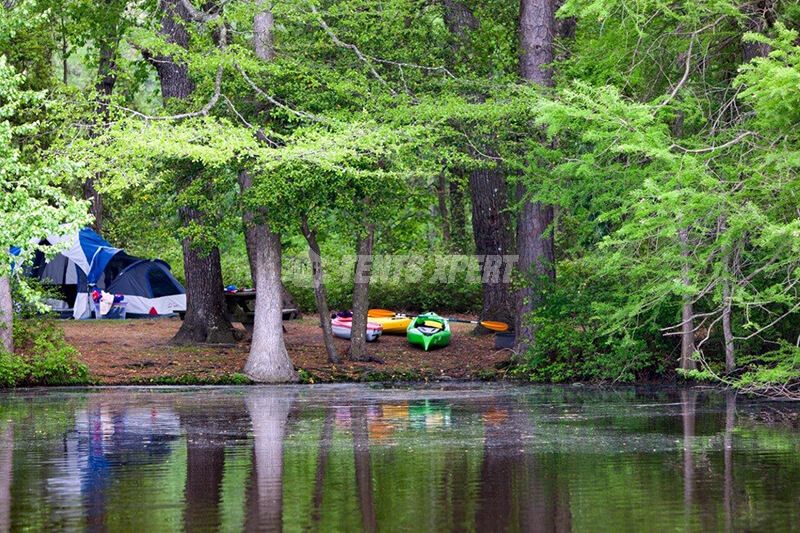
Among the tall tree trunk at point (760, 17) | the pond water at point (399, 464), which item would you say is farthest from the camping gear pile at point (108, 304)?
the tall tree trunk at point (760, 17)

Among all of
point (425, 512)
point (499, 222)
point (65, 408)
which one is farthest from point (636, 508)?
point (499, 222)

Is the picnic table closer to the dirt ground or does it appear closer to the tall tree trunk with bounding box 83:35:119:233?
the dirt ground

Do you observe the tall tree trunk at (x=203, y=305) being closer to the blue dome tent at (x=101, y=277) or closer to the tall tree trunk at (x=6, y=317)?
the tall tree trunk at (x=6, y=317)

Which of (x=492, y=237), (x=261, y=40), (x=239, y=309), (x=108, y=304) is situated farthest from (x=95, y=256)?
(x=261, y=40)

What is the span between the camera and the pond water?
10.0m

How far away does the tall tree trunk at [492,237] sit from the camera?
107ft

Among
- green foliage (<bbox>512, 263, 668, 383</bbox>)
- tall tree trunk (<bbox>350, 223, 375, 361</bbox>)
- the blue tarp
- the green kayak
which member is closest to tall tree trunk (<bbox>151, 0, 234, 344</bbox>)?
tall tree trunk (<bbox>350, 223, 375, 361</bbox>)

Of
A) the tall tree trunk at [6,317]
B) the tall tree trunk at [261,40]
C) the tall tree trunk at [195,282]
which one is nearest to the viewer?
the tall tree trunk at [6,317]

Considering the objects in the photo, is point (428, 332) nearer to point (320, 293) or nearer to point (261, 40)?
point (320, 293)

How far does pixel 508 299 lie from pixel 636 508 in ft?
78.0

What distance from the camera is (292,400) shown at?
22203mm

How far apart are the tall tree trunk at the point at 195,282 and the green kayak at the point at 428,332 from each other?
4.40m

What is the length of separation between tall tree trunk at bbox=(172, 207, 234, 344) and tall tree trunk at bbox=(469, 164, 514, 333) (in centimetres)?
685

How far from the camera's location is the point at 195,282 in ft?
98.2
